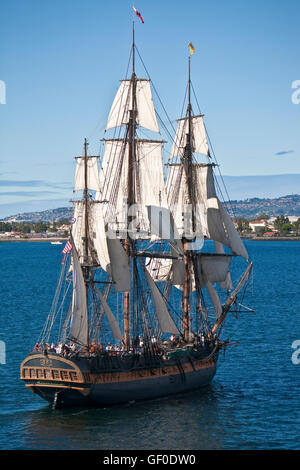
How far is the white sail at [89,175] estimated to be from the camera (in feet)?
176

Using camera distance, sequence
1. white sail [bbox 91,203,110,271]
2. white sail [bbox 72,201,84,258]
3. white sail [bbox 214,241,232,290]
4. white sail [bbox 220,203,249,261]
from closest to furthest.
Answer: white sail [bbox 91,203,110,271] → white sail [bbox 72,201,84,258] → white sail [bbox 220,203,249,261] → white sail [bbox 214,241,232,290]

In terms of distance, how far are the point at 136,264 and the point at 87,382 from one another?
11047mm

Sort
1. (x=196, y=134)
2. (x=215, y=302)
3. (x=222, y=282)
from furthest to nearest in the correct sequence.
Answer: (x=222, y=282)
(x=196, y=134)
(x=215, y=302)

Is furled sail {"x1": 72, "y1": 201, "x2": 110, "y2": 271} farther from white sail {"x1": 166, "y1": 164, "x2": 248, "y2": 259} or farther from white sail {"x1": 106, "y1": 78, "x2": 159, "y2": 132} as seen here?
white sail {"x1": 166, "y1": 164, "x2": 248, "y2": 259}

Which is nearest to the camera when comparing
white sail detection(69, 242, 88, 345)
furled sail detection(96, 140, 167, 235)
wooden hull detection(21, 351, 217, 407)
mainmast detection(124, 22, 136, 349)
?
wooden hull detection(21, 351, 217, 407)

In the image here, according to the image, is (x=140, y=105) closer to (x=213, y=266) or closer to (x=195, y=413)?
(x=213, y=266)

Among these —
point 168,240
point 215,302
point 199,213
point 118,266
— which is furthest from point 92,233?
point 215,302

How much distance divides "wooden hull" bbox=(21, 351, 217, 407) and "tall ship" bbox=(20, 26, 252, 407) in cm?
6

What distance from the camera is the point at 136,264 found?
55656mm

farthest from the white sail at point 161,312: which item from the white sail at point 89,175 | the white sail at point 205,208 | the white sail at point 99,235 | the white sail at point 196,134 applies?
the white sail at point 196,134

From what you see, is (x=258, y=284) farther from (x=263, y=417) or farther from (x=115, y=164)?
(x=263, y=417)

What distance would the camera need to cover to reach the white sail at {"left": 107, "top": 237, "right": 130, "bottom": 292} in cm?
5300


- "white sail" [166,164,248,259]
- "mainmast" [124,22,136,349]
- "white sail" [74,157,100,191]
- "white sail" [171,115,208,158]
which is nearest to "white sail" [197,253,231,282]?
"white sail" [166,164,248,259]
